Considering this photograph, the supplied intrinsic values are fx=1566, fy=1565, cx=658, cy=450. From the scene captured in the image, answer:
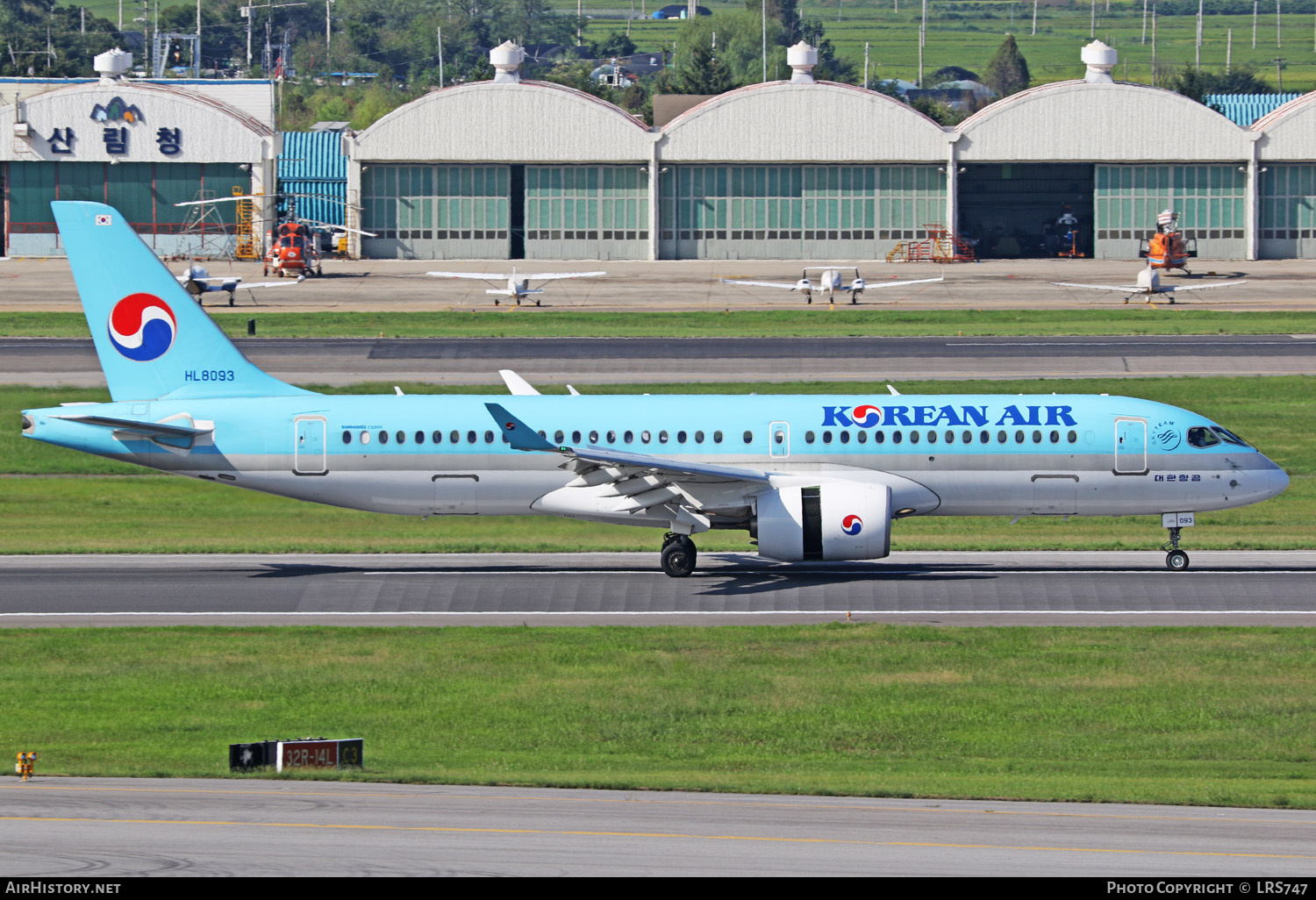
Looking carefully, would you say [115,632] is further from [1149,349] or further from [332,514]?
[1149,349]

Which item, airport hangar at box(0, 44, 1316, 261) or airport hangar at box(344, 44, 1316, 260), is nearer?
airport hangar at box(344, 44, 1316, 260)

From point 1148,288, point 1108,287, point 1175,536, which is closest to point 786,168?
point 1108,287

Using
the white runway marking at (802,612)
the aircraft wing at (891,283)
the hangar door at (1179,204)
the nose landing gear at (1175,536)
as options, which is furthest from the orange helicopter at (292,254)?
the nose landing gear at (1175,536)

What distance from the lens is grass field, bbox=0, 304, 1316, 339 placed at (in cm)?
7550

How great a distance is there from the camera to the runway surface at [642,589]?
1328 inches

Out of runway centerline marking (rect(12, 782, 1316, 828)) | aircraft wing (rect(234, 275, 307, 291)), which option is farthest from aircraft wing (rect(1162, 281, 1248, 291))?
runway centerline marking (rect(12, 782, 1316, 828))

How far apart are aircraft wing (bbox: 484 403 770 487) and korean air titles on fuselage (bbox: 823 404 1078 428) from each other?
8.36ft

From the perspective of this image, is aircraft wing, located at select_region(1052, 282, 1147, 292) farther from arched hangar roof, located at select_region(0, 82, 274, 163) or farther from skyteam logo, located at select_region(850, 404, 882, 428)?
arched hangar roof, located at select_region(0, 82, 274, 163)

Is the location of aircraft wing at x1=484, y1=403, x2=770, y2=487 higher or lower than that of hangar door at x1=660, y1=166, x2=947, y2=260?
lower

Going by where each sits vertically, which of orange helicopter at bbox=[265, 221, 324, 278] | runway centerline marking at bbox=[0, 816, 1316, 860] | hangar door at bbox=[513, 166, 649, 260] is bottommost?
runway centerline marking at bbox=[0, 816, 1316, 860]

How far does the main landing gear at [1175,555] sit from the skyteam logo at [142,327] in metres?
24.7

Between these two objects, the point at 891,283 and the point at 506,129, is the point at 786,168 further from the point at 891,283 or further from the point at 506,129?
the point at 506,129

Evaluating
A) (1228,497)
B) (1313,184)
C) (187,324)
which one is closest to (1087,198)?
(1313,184)

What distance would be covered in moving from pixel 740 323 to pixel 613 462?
45239 mm
